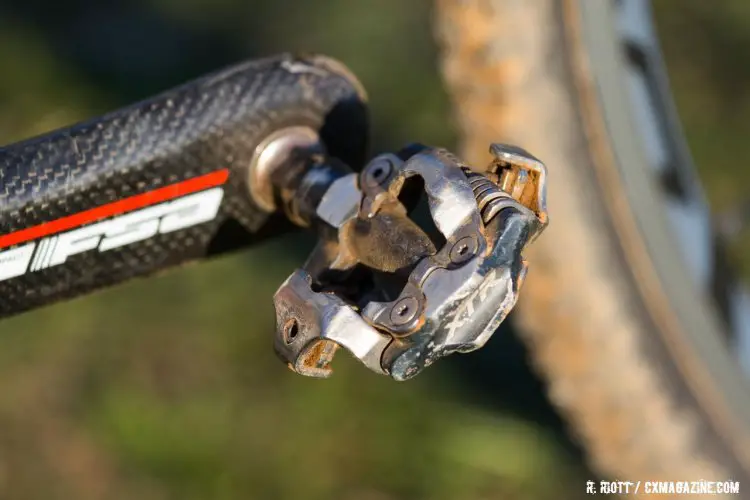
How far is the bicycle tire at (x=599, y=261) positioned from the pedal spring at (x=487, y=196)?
1.09 feet

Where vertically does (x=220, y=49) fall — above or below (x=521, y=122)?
below

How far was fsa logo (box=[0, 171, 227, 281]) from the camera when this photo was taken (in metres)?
0.73

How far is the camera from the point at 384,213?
685mm

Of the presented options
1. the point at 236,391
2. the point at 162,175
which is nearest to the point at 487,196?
the point at 162,175

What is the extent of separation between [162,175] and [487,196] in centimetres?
25

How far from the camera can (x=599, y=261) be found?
38.3 inches

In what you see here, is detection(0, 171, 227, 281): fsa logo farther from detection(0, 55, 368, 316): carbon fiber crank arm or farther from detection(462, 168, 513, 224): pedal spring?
detection(462, 168, 513, 224): pedal spring

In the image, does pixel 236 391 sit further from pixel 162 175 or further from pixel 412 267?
pixel 412 267

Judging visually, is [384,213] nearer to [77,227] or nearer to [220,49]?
[77,227]

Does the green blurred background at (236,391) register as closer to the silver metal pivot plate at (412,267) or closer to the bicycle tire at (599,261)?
the bicycle tire at (599,261)

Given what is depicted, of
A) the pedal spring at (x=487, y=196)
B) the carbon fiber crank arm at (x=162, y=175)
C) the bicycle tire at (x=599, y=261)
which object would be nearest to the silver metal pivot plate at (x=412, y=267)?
the pedal spring at (x=487, y=196)

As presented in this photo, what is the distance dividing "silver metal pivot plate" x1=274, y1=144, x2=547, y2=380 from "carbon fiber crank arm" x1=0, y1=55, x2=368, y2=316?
110 millimetres

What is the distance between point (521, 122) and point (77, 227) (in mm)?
418

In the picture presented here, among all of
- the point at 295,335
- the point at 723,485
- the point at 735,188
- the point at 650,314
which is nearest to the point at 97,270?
the point at 295,335
